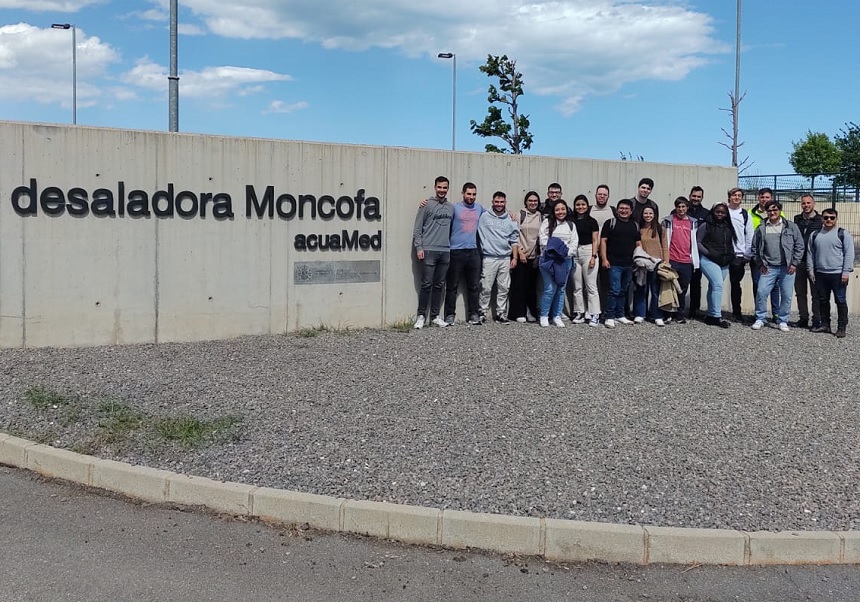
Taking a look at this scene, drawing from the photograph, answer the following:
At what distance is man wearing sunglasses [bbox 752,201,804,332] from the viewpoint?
11.2m

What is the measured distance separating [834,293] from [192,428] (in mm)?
8746

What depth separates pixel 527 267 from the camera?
11414mm

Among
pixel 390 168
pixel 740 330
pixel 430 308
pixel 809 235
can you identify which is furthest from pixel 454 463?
pixel 809 235

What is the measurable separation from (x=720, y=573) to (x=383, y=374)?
428cm

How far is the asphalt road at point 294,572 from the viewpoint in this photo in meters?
4.30

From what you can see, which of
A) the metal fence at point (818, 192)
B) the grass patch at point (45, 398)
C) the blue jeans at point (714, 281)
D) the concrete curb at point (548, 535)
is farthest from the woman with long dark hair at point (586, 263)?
the metal fence at point (818, 192)

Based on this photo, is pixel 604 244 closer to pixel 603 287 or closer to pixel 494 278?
pixel 603 287

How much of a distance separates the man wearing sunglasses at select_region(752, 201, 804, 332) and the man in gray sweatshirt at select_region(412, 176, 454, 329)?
4326 mm

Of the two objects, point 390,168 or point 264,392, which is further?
point 390,168

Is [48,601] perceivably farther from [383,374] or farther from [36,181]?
[36,181]

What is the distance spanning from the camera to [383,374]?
27.2 feet

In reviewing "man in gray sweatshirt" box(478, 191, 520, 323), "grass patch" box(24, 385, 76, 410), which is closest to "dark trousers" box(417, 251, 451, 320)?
"man in gray sweatshirt" box(478, 191, 520, 323)

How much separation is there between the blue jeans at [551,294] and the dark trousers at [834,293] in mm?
3397

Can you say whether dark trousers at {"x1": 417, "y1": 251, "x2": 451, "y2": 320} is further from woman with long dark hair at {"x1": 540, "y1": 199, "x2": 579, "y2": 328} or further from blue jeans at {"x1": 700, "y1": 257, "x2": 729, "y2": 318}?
blue jeans at {"x1": 700, "y1": 257, "x2": 729, "y2": 318}
